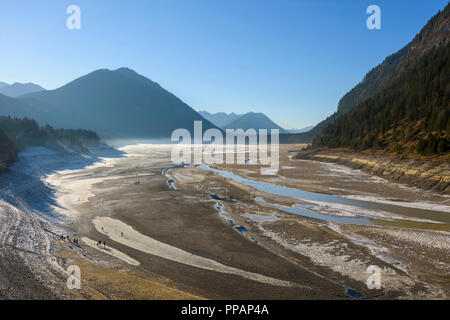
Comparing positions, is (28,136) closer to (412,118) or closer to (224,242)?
(224,242)

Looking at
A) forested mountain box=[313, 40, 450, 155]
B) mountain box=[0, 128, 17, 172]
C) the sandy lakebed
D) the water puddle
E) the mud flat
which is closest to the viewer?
the sandy lakebed

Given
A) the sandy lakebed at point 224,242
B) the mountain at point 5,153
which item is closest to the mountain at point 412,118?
the sandy lakebed at point 224,242

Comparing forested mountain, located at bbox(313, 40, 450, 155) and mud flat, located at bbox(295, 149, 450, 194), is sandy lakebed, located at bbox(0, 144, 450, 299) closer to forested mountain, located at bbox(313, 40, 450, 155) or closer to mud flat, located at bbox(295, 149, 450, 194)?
mud flat, located at bbox(295, 149, 450, 194)

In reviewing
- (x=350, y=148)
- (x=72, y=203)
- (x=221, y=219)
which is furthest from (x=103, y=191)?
(x=350, y=148)

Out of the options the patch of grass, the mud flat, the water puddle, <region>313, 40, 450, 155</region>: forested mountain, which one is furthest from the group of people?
<region>313, 40, 450, 155</region>: forested mountain

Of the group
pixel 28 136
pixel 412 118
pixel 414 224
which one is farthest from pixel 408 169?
pixel 28 136

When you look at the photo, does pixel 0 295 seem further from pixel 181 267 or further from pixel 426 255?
pixel 426 255

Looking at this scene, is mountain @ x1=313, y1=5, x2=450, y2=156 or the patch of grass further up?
mountain @ x1=313, y1=5, x2=450, y2=156
